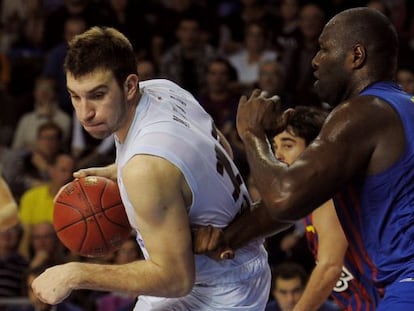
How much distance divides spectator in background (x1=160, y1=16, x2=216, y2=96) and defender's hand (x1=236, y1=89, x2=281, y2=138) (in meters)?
6.22

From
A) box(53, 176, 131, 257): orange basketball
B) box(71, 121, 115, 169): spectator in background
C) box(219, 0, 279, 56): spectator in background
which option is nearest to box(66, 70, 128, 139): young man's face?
box(53, 176, 131, 257): orange basketball

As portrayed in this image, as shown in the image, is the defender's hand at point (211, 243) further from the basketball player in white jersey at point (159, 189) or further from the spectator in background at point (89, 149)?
the spectator in background at point (89, 149)

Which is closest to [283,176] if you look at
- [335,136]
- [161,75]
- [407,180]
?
[335,136]

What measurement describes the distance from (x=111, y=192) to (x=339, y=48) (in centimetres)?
137

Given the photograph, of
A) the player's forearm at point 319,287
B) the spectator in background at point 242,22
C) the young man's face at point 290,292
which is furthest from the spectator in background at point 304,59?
the player's forearm at point 319,287

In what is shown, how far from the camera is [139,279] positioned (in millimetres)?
4199

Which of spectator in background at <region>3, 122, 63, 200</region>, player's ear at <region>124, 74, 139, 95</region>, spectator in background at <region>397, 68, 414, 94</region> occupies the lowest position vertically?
spectator in background at <region>3, 122, 63, 200</region>

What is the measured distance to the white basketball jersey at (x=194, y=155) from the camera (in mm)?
4266

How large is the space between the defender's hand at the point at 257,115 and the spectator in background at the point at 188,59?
622cm

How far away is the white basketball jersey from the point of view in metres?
4.27

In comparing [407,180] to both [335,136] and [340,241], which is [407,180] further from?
[340,241]

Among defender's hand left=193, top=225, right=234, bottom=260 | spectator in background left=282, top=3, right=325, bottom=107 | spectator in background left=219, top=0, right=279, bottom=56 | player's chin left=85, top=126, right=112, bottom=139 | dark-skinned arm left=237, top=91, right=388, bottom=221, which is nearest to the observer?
dark-skinned arm left=237, top=91, right=388, bottom=221

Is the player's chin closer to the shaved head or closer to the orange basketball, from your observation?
the orange basketball

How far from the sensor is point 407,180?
3.91 meters
